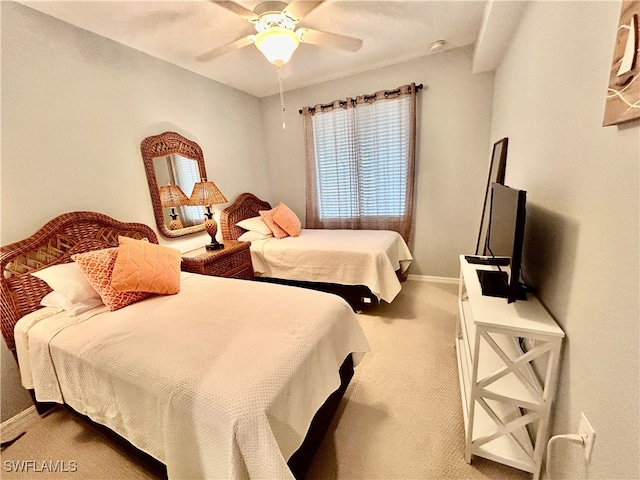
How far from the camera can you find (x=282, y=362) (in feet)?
Result: 3.43

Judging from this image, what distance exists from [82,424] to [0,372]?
23.7 inches

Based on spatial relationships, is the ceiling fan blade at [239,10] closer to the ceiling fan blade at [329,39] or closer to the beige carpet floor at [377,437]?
the ceiling fan blade at [329,39]

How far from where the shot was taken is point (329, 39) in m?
1.85

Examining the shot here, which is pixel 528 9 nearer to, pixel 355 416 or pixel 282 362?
pixel 282 362

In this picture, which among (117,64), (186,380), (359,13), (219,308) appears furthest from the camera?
(117,64)

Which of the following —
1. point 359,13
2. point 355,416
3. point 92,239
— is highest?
point 359,13

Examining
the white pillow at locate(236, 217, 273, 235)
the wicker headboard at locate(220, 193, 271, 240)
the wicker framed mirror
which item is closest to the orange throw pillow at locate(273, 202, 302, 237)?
the white pillow at locate(236, 217, 273, 235)

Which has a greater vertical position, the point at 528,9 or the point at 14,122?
the point at 528,9

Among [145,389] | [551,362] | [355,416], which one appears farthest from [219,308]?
[551,362]

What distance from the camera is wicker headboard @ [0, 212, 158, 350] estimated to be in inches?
61.3

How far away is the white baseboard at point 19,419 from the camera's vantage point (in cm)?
160

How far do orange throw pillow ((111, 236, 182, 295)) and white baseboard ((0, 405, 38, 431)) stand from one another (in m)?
1.02

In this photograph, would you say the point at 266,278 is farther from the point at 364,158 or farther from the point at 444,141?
the point at 444,141

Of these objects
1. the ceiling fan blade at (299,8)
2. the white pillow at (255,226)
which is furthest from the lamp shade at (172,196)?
the ceiling fan blade at (299,8)
